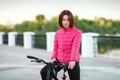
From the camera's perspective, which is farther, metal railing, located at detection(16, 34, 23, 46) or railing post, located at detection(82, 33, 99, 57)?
metal railing, located at detection(16, 34, 23, 46)

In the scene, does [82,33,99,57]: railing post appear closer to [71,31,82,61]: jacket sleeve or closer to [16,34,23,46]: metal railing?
[71,31,82,61]: jacket sleeve

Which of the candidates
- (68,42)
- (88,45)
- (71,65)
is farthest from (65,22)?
(88,45)

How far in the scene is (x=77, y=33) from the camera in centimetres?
454

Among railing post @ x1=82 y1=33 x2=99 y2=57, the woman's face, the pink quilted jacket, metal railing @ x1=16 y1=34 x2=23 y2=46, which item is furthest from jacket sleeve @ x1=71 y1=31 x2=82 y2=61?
metal railing @ x1=16 y1=34 x2=23 y2=46

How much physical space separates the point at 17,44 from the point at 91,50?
13.5m

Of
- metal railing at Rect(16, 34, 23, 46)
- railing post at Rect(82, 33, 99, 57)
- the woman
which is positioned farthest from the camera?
metal railing at Rect(16, 34, 23, 46)

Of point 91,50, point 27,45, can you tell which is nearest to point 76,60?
point 91,50

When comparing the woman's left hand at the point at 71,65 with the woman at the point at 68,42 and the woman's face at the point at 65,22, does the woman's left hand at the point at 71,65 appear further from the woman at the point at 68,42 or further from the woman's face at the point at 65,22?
the woman's face at the point at 65,22

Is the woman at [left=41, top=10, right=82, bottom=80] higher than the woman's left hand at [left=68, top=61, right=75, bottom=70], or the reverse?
the woman at [left=41, top=10, right=82, bottom=80]

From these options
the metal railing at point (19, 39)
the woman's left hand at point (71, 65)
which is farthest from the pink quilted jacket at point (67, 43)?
the metal railing at point (19, 39)

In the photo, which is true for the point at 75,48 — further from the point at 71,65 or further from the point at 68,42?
the point at 71,65

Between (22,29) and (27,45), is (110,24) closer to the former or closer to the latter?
(22,29)

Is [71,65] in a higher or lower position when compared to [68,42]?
lower

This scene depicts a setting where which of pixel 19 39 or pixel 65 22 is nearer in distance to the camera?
pixel 65 22
